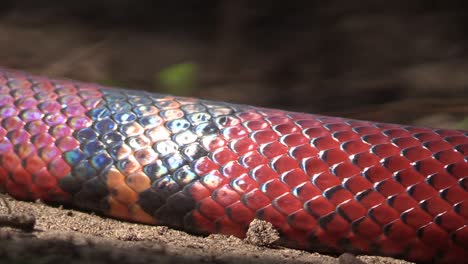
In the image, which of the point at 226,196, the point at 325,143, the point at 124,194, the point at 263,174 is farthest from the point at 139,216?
the point at 325,143

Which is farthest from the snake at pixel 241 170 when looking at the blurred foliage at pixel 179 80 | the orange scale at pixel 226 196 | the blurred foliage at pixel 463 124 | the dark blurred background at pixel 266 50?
the dark blurred background at pixel 266 50

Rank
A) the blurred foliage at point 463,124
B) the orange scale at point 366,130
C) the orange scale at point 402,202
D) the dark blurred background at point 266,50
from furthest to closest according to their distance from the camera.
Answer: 1. the dark blurred background at point 266,50
2. the blurred foliage at point 463,124
3. the orange scale at point 366,130
4. the orange scale at point 402,202

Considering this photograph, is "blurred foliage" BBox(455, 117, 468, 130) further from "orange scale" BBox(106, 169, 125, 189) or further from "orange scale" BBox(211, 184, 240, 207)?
"orange scale" BBox(106, 169, 125, 189)

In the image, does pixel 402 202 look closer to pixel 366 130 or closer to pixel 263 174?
pixel 366 130

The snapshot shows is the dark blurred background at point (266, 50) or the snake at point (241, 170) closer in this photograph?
the snake at point (241, 170)

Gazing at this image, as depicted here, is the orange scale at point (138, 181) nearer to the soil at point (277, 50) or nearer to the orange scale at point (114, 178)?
the orange scale at point (114, 178)
